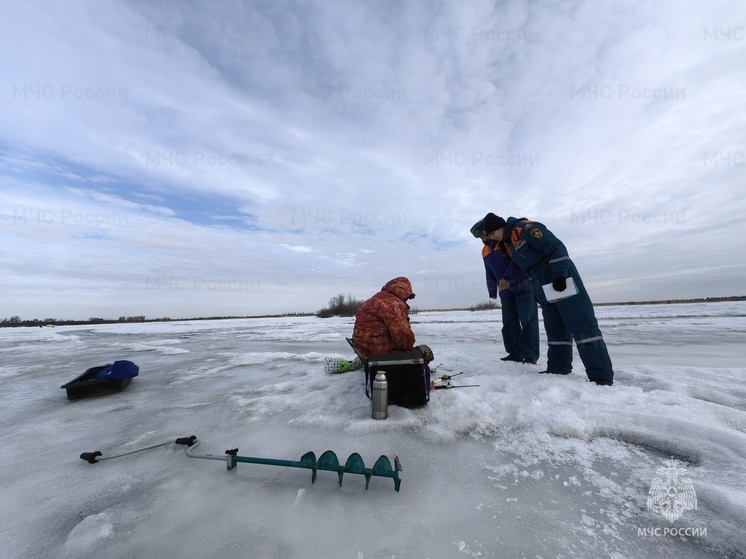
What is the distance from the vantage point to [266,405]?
309 cm

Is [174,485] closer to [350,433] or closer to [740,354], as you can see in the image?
[350,433]

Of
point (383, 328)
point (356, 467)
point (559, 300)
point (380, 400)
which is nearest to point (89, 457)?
point (356, 467)

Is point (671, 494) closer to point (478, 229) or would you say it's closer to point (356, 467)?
point (356, 467)

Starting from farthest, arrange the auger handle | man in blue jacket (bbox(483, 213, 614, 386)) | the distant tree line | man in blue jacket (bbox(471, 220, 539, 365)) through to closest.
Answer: the distant tree line < man in blue jacket (bbox(471, 220, 539, 365)) < man in blue jacket (bbox(483, 213, 614, 386)) < the auger handle

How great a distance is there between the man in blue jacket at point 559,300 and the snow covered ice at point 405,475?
27 centimetres

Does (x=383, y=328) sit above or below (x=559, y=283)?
below

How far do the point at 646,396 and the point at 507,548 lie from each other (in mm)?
2303

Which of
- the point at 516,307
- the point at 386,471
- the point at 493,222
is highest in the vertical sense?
the point at 493,222

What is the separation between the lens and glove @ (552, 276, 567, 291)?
10.9ft

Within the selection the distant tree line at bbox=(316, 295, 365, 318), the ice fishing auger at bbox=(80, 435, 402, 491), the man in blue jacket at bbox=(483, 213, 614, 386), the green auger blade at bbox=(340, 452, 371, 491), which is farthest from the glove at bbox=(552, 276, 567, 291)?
the distant tree line at bbox=(316, 295, 365, 318)

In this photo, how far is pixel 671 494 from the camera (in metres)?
1.48

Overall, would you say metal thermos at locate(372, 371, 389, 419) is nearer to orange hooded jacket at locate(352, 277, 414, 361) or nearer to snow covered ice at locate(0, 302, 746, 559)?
snow covered ice at locate(0, 302, 746, 559)

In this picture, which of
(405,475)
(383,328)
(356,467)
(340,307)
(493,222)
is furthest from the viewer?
(340,307)

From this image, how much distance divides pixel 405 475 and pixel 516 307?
361 centimetres
